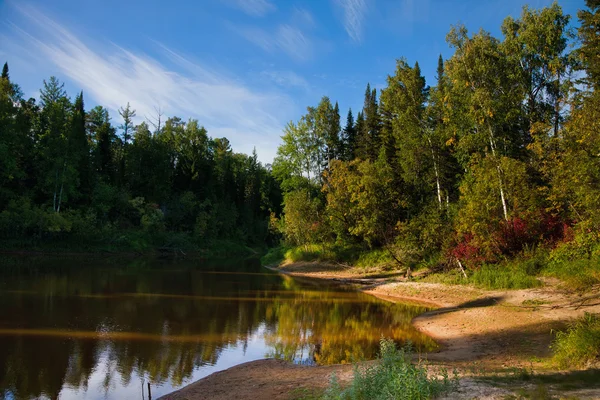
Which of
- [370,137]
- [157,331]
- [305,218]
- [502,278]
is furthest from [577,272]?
[370,137]

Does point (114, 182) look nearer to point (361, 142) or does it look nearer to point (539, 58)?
point (361, 142)

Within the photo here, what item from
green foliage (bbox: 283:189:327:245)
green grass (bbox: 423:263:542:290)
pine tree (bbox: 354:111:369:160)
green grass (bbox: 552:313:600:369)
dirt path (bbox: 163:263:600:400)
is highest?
pine tree (bbox: 354:111:369:160)

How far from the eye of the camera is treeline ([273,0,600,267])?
18422 millimetres

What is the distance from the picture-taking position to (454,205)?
32219mm

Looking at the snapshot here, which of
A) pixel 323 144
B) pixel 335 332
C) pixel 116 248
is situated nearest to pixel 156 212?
pixel 116 248

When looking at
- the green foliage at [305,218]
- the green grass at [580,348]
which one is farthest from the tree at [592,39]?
the green foliage at [305,218]

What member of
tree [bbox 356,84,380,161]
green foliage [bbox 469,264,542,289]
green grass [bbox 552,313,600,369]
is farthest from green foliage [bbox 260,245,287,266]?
green grass [bbox 552,313,600,369]

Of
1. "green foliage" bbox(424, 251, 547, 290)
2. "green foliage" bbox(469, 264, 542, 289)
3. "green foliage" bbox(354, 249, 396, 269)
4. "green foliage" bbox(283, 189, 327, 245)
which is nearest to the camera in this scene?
"green foliage" bbox(469, 264, 542, 289)

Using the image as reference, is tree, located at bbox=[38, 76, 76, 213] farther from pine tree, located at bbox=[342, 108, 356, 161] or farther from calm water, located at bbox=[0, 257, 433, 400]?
pine tree, located at bbox=[342, 108, 356, 161]

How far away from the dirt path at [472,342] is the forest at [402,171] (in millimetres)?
3300

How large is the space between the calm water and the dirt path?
1.21 m

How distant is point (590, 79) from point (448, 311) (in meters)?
14.1

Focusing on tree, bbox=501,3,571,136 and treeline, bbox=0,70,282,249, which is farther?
treeline, bbox=0,70,282,249

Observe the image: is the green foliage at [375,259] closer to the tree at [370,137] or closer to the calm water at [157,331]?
the calm water at [157,331]
